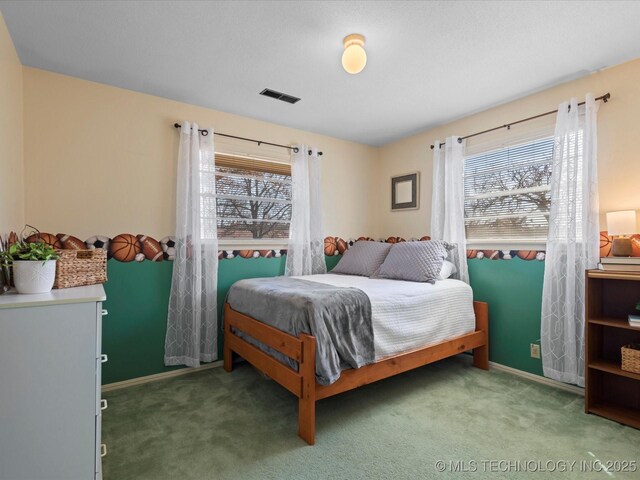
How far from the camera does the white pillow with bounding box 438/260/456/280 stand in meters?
2.88

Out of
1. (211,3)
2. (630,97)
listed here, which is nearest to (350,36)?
(211,3)

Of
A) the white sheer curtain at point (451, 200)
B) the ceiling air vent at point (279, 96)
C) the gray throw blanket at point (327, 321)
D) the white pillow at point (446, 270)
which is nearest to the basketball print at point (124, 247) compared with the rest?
the gray throw blanket at point (327, 321)

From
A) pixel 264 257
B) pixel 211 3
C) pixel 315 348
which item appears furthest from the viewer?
pixel 264 257

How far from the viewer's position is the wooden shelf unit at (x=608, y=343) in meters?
2.06

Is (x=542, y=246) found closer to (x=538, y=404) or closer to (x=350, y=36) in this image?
(x=538, y=404)

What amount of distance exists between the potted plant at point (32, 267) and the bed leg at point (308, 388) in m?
1.24

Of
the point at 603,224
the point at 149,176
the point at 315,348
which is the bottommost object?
the point at 315,348

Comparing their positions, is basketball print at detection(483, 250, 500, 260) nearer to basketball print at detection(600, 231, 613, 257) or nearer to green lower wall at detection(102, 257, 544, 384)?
green lower wall at detection(102, 257, 544, 384)

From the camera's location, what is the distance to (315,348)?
1811 mm

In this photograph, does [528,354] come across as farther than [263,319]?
Yes

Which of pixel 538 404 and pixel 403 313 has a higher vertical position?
pixel 403 313

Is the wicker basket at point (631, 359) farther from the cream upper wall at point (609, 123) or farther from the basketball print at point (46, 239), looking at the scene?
the basketball print at point (46, 239)

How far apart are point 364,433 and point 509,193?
7.43ft

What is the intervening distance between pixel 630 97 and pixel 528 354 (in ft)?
6.44
